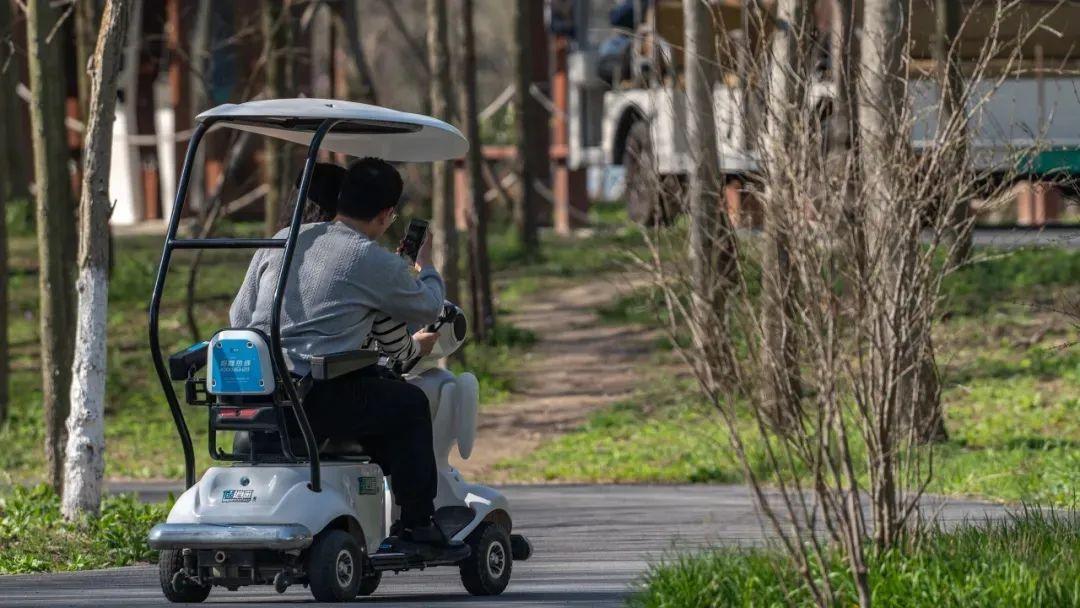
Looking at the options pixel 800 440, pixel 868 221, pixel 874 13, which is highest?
pixel 874 13

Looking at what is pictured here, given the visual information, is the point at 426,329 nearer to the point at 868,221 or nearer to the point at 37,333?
the point at 868,221

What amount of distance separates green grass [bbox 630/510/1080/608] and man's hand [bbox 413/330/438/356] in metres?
1.27

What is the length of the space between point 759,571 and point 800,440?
0.74 m

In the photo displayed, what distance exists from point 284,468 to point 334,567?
408mm

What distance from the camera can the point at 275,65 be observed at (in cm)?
2216

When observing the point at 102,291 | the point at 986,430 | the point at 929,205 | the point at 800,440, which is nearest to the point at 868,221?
the point at 929,205

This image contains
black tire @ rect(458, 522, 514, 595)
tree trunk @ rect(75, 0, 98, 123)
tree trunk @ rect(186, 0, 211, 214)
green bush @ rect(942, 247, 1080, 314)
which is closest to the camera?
black tire @ rect(458, 522, 514, 595)

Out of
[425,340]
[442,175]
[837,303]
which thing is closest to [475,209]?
[442,175]

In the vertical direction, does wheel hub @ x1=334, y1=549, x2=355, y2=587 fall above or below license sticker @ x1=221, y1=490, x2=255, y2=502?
below

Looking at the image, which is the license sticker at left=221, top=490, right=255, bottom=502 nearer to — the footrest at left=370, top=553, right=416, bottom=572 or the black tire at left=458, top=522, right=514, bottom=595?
the footrest at left=370, top=553, right=416, bottom=572

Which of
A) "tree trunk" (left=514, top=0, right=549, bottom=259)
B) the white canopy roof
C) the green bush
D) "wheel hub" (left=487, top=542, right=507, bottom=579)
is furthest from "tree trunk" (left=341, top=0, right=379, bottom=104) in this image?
"wheel hub" (left=487, top=542, right=507, bottom=579)

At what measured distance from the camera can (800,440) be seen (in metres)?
6.51

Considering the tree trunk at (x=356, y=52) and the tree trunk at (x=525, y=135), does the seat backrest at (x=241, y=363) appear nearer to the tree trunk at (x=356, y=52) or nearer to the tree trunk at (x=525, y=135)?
the tree trunk at (x=356, y=52)

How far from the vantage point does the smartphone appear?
314 inches
